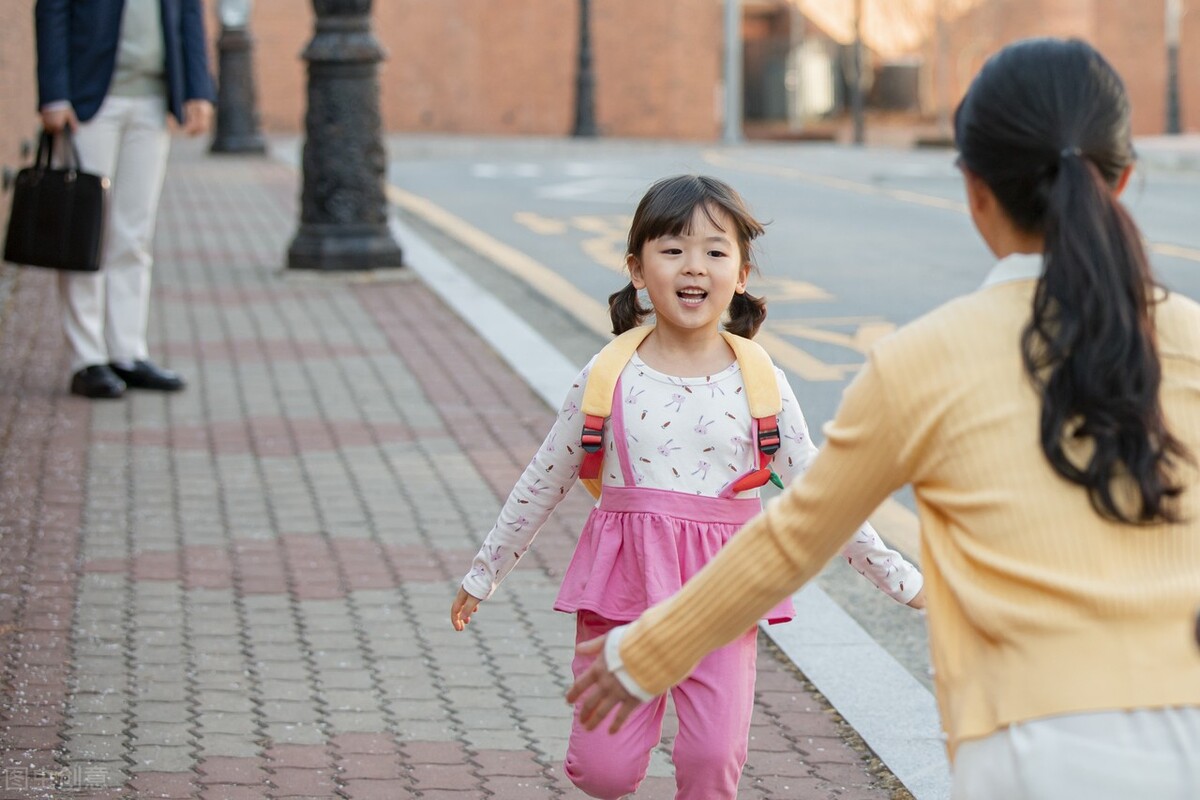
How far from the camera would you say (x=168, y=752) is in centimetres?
414

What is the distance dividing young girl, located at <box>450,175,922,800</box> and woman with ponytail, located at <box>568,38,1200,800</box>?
1.03m

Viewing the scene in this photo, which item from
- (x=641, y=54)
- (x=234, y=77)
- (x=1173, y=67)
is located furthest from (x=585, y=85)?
(x=1173, y=67)

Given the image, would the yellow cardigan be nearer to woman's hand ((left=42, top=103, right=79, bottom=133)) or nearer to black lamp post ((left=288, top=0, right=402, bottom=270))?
woman's hand ((left=42, top=103, right=79, bottom=133))

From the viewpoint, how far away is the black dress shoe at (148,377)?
8.32 m

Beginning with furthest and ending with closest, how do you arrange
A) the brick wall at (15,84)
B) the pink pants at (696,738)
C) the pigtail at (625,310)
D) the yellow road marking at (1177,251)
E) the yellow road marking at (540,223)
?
the yellow road marking at (540,223), the yellow road marking at (1177,251), the brick wall at (15,84), the pigtail at (625,310), the pink pants at (696,738)

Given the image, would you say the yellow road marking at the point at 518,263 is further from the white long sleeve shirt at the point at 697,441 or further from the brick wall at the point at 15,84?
the white long sleeve shirt at the point at 697,441

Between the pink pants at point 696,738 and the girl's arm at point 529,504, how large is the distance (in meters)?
0.26

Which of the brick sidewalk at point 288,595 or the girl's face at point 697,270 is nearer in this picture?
the girl's face at point 697,270

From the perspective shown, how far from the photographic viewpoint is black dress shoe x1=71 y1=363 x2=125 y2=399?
8094mm

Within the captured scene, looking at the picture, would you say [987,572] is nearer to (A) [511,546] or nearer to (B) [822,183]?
(A) [511,546]

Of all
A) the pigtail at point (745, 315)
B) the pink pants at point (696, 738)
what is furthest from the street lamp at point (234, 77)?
the pink pants at point (696, 738)

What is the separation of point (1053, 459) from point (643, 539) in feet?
4.15

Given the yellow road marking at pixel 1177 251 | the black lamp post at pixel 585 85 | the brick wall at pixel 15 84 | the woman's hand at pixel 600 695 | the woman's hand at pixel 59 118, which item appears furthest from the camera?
the black lamp post at pixel 585 85

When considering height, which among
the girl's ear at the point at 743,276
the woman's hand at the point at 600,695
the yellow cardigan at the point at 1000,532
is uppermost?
the girl's ear at the point at 743,276
